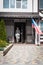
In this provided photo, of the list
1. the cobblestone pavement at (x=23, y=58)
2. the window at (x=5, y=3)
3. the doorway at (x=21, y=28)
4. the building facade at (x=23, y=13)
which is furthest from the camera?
the doorway at (x=21, y=28)

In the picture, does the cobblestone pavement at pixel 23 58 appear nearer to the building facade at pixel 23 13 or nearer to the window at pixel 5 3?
the building facade at pixel 23 13

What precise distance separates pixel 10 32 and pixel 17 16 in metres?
2.46

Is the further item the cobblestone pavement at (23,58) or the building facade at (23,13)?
the building facade at (23,13)

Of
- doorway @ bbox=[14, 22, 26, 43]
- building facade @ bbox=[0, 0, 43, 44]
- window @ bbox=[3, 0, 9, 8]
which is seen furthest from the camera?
doorway @ bbox=[14, 22, 26, 43]

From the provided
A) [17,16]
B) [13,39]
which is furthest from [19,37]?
[17,16]

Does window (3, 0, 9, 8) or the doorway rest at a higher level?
window (3, 0, 9, 8)

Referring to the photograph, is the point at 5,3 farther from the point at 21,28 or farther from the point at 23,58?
the point at 23,58

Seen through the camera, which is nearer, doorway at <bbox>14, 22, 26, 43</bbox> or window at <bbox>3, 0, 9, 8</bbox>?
window at <bbox>3, 0, 9, 8</bbox>

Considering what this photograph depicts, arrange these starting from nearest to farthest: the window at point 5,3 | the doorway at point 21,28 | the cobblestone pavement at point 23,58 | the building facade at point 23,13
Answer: the cobblestone pavement at point 23,58, the building facade at point 23,13, the window at point 5,3, the doorway at point 21,28

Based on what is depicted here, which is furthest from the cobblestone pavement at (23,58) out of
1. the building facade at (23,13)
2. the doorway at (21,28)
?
the doorway at (21,28)

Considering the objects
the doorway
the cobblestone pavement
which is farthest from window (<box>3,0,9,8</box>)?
the cobblestone pavement

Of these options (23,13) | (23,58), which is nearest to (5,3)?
(23,13)

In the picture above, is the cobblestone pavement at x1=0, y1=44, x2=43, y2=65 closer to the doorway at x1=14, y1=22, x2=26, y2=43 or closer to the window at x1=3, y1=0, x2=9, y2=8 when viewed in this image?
the doorway at x1=14, y1=22, x2=26, y2=43

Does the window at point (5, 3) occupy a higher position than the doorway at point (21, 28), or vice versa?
the window at point (5, 3)
